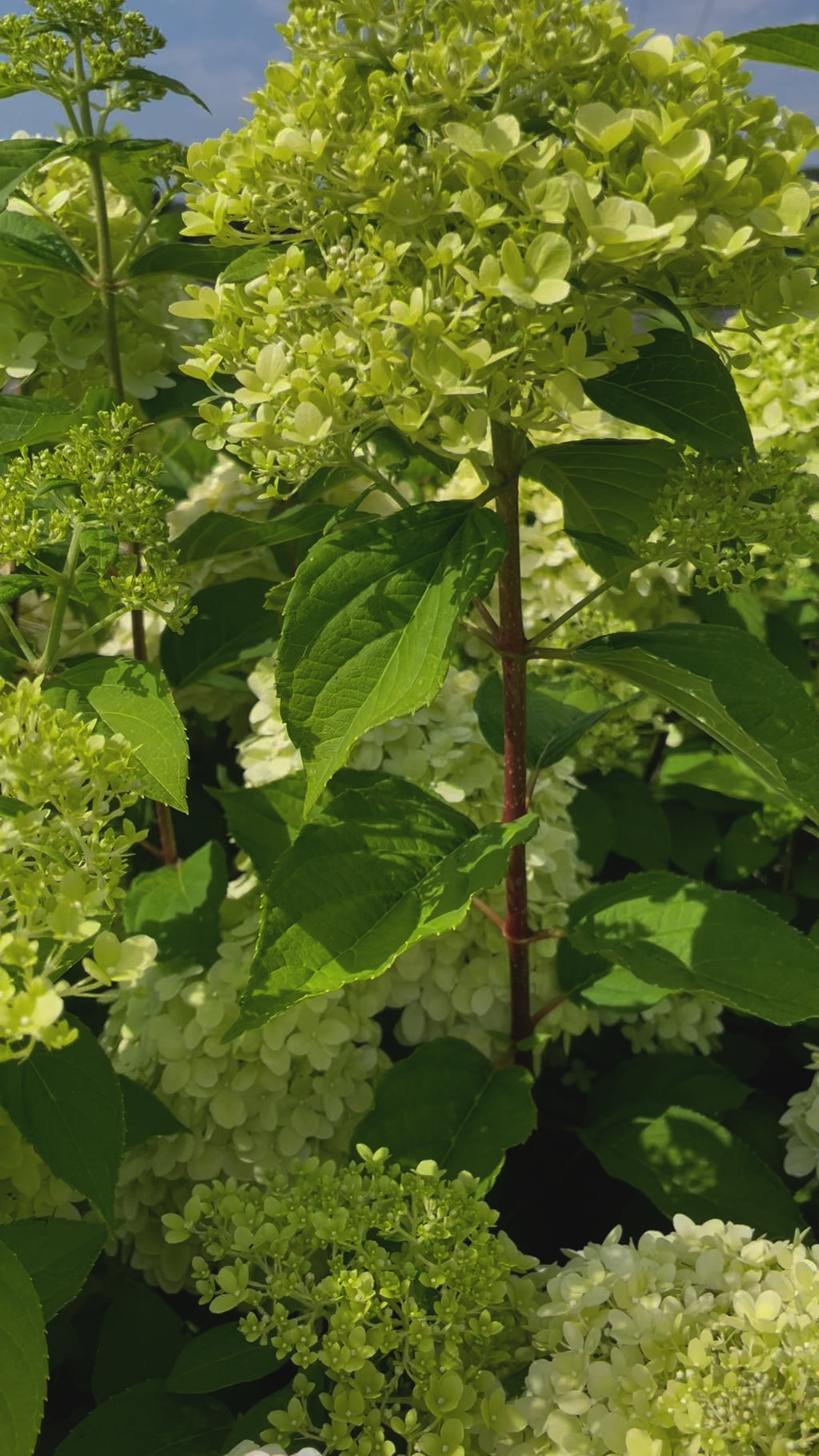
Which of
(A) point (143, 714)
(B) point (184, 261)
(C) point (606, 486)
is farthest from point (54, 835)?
(B) point (184, 261)

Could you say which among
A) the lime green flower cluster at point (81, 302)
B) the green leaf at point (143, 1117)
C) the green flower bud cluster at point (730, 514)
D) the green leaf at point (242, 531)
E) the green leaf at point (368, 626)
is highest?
the lime green flower cluster at point (81, 302)

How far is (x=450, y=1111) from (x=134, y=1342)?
1.05 feet

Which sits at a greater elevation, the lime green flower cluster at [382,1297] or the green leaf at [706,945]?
the green leaf at [706,945]

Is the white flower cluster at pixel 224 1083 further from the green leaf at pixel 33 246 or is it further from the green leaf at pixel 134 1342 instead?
the green leaf at pixel 33 246

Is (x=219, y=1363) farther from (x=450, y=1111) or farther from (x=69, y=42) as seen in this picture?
(x=69, y=42)

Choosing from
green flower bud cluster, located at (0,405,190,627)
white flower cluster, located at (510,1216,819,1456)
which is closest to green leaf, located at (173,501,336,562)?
green flower bud cluster, located at (0,405,190,627)

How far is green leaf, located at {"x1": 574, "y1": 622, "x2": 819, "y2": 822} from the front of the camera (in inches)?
Answer: 29.2

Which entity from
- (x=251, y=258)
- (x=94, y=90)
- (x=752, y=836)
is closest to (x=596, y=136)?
(x=251, y=258)

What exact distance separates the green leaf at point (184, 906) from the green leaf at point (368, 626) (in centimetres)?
47

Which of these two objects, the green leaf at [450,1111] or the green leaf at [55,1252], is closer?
the green leaf at [55,1252]

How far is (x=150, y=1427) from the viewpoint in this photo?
0.86 meters

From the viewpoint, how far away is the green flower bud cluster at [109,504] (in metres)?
0.86

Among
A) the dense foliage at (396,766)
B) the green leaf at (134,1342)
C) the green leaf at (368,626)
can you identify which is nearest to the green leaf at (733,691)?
the dense foliage at (396,766)

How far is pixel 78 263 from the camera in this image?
3.96 feet
